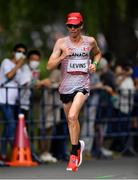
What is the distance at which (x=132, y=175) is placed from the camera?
549 inches

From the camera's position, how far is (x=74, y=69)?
44.1 ft

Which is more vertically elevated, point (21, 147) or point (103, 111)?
point (103, 111)

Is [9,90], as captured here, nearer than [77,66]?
No

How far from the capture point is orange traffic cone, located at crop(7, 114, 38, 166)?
1606 cm

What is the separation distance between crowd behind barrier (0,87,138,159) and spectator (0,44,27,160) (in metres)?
0.09

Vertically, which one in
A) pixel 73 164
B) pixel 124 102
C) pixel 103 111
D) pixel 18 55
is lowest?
pixel 73 164

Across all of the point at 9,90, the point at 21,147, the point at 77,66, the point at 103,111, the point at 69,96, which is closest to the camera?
the point at 77,66

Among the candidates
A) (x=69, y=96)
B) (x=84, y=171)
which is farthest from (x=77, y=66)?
(x=84, y=171)

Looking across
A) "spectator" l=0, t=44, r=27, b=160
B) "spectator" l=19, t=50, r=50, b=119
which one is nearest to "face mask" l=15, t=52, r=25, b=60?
"spectator" l=0, t=44, r=27, b=160

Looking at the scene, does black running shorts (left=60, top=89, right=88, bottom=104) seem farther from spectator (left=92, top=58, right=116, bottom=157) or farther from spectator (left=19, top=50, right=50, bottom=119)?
spectator (left=92, top=58, right=116, bottom=157)

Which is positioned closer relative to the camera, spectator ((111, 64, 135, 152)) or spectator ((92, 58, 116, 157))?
spectator ((92, 58, 116, 157))

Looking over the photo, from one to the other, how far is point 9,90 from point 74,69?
3.05 meters

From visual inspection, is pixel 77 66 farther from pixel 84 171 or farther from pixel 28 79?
pixel 28 79

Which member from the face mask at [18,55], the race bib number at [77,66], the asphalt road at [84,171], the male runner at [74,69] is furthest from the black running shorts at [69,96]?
the face mask at [18,55]
